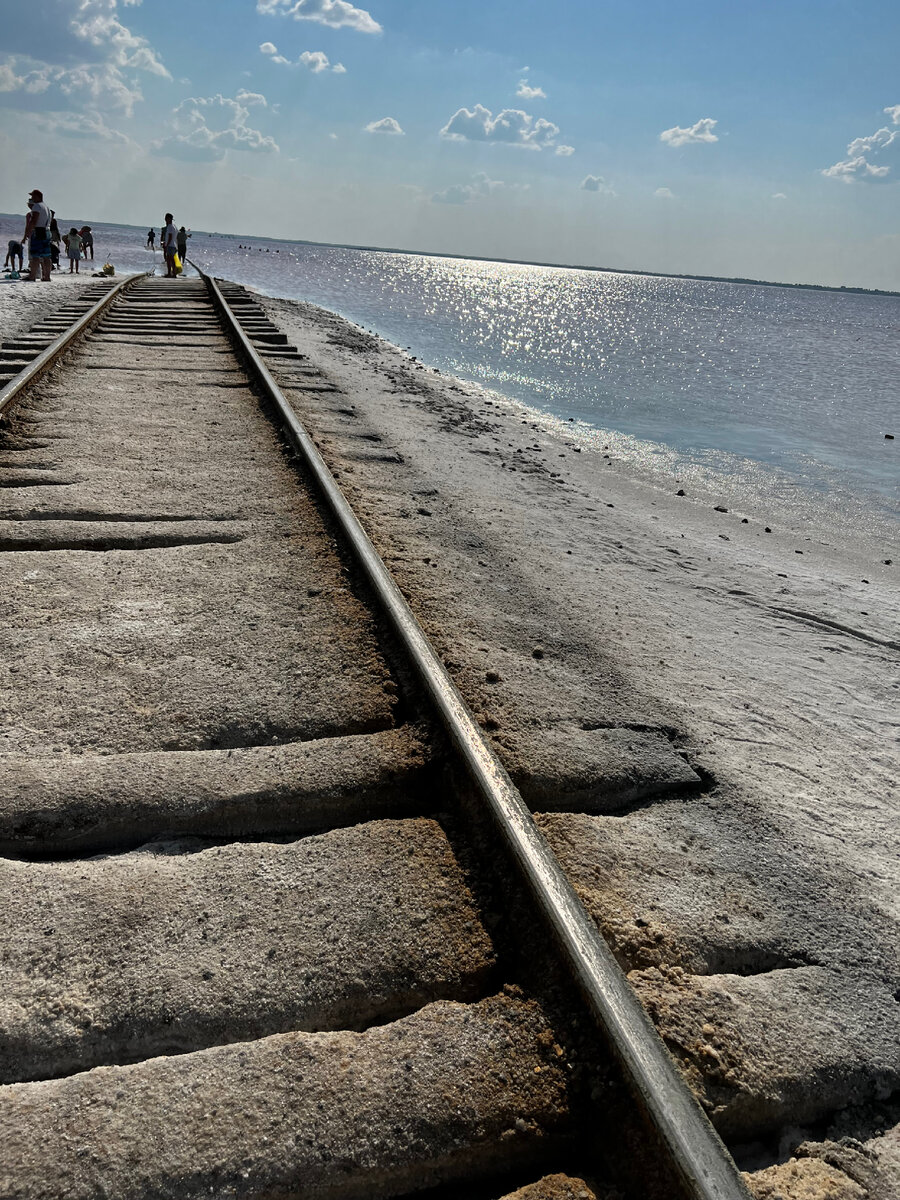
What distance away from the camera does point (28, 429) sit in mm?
5949

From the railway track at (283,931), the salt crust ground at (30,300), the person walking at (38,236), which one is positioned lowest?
the railway track at (283,931)

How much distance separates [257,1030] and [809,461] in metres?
13.0

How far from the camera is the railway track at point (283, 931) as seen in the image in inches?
56.8

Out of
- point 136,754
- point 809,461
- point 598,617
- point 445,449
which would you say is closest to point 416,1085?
point 136,754

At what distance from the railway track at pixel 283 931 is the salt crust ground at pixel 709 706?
301 millimetres

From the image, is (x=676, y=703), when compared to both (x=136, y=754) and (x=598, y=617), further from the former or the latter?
(x=136, y=754)

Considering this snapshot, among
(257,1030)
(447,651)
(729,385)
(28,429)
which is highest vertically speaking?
(729,385)

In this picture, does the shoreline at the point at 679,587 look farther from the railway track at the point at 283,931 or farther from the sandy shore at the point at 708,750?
the railway track at the point at 283,931

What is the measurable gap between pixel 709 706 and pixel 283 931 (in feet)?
7.01

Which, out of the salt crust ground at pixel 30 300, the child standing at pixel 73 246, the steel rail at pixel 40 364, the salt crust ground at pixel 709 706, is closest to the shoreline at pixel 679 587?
the salt crust ground at pixel 709 706

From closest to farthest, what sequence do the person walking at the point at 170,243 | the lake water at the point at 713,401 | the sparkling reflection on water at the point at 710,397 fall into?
the lake water at the point at 713,401 → the sparkling reflection on water at the point at 710,397 → the person walking at the point at 170,243

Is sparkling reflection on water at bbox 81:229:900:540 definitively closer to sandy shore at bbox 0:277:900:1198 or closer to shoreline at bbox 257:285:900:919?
shoreline at bbox 257:285:900:919

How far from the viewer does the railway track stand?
1442mm

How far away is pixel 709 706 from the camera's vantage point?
3418mm
